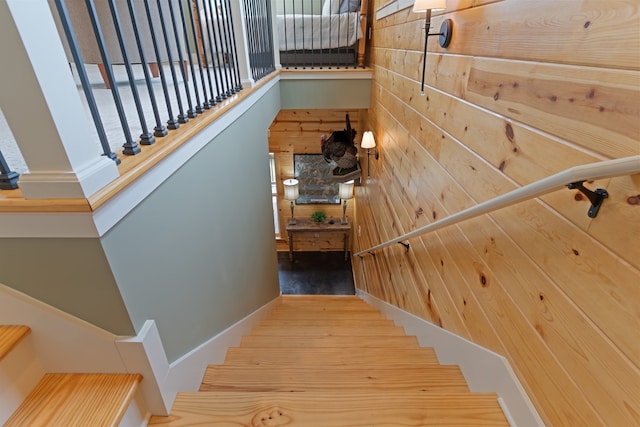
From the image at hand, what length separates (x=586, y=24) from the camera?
0.77 metres

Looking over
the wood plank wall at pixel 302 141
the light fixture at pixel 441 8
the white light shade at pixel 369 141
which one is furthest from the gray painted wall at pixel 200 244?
the wood plank wall at pixel 302 141

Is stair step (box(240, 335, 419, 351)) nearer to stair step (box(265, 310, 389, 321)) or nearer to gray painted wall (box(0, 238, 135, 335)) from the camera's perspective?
stair step (box(265, 310, 389, 321))

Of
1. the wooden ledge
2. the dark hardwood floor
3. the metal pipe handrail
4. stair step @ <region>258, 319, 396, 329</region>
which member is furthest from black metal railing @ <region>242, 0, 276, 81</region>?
the dark hardwood floor

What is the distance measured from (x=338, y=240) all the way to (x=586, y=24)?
5736mm

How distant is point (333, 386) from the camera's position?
4.61 ft

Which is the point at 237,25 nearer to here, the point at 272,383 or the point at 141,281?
the point at 141,281

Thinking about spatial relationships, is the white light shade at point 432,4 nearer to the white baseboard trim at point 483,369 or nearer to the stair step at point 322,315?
the white baseboard trim at point 483,369

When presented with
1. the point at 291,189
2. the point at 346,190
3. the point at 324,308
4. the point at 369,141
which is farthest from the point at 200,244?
the point at 346,190

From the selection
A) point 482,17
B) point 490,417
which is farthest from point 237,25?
point 490,417

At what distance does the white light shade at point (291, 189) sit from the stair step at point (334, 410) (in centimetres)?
464

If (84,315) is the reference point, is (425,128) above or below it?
above

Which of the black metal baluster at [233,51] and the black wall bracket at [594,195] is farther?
the black metal baluster at [233,51]

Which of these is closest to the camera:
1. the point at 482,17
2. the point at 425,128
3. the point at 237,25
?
the point at 482,17

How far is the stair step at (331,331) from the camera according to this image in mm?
2221
